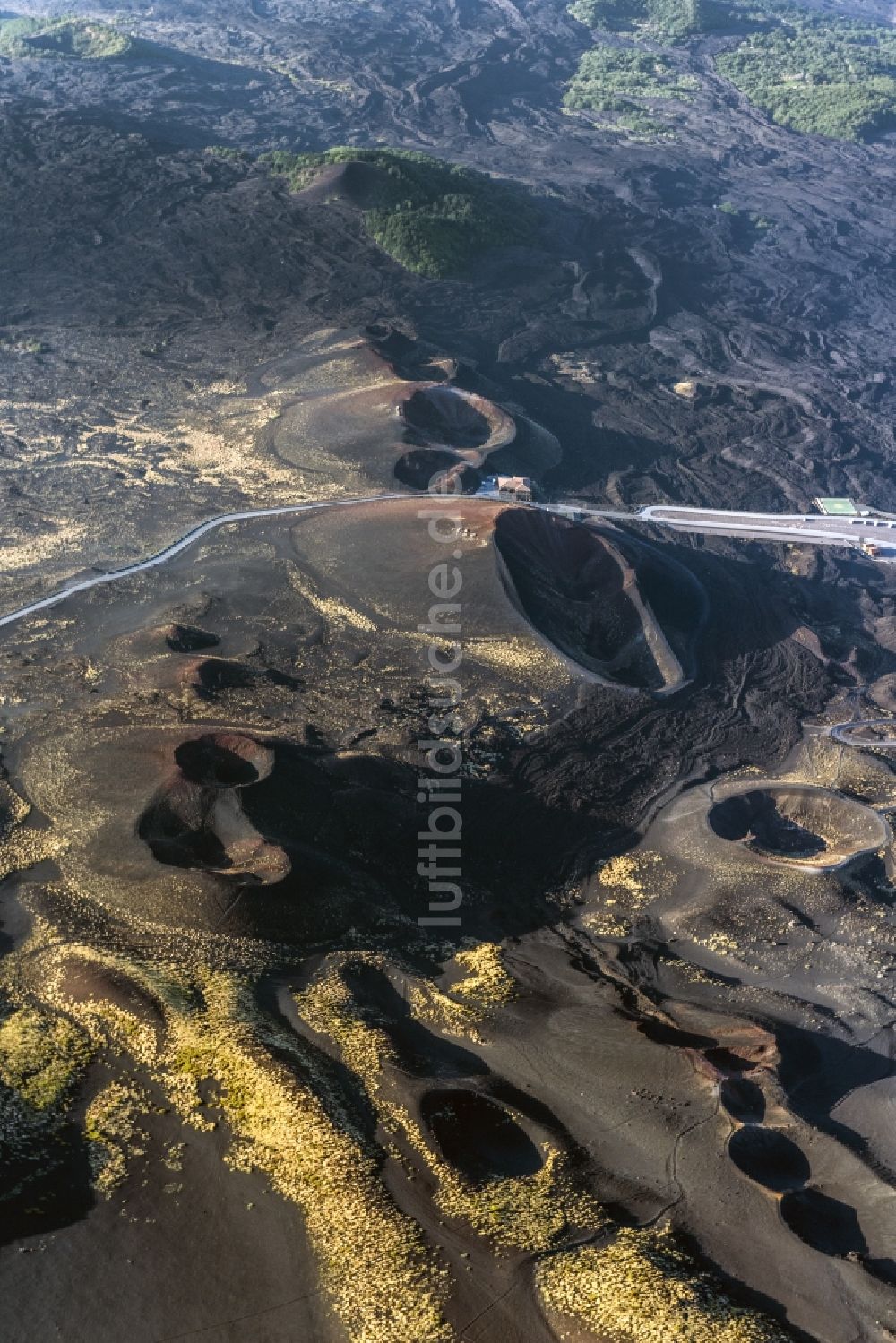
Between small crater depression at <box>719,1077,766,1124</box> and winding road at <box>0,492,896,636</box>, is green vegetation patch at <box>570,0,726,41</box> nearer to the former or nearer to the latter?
winding road at <box>0,492,896,636</box>

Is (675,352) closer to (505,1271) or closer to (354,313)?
(354,313)

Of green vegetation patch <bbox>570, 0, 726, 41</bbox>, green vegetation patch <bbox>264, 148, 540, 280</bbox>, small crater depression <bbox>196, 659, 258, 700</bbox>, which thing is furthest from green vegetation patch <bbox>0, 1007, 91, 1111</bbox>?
green vegetation patch <bbox>570, 0, 726, 41</bbox>

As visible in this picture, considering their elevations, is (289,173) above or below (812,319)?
above

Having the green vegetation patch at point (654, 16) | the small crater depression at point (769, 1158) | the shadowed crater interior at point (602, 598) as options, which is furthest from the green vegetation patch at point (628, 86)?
the small crater depression at point (769, 1158)

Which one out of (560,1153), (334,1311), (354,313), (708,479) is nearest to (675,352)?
(708,479)

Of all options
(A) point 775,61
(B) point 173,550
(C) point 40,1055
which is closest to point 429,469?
(B) point 173,550
